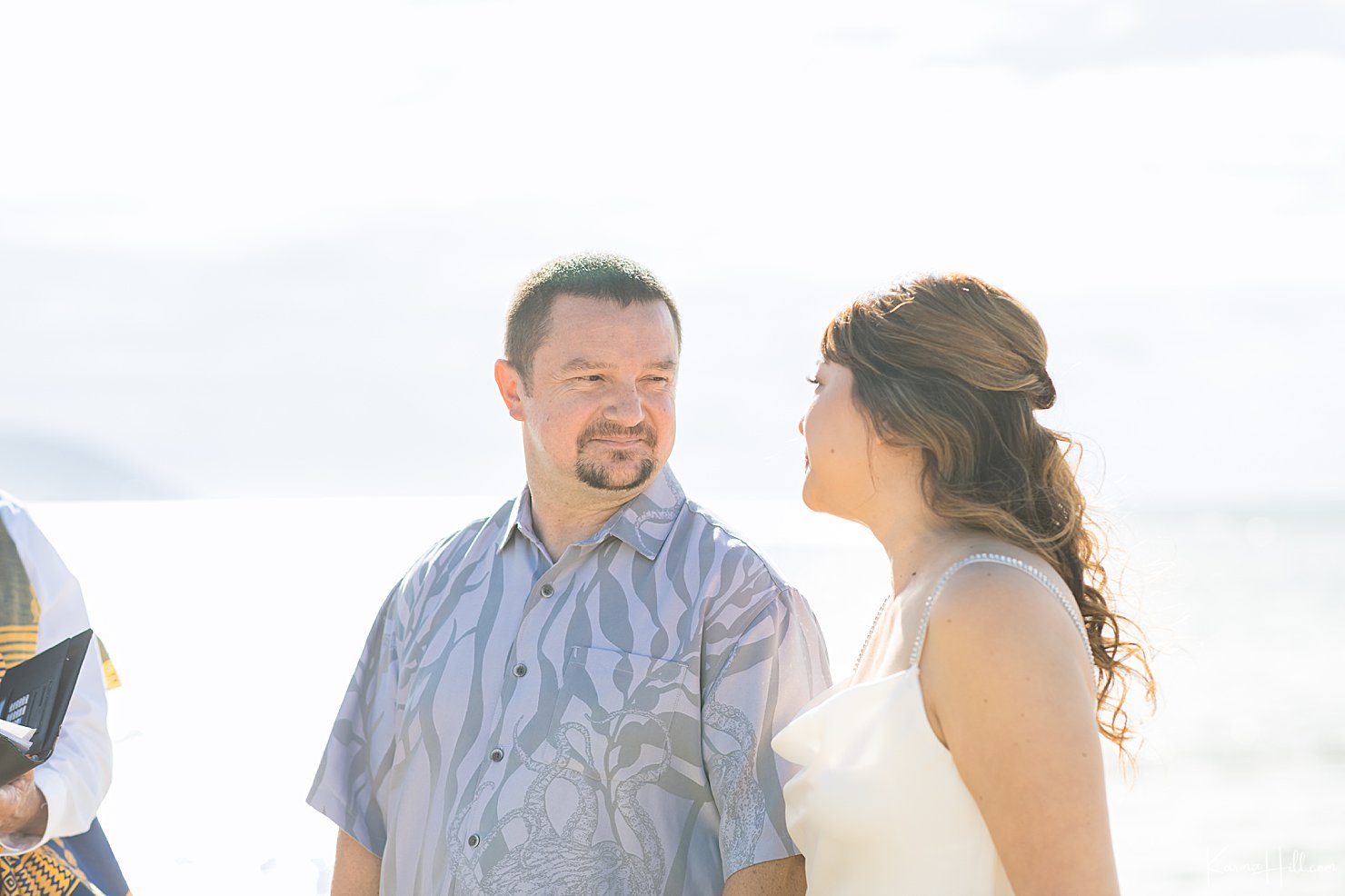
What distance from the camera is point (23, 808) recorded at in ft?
9.29

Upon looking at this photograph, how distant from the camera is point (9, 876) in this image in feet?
9.67

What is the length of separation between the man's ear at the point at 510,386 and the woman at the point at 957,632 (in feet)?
3.01

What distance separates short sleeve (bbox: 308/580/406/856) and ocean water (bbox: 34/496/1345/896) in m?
1.18

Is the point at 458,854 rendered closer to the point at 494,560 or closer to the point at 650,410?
the point at 494,560

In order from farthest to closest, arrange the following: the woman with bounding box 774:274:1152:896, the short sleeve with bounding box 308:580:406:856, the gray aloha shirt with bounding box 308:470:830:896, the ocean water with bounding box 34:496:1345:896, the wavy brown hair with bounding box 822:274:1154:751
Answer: the ocean water with bounding box 34:496:1345:896
the short sleeve with bounding box 308:580:406:856
the gray aloha shirt with bounding box 308:470:830:896
the wavy brown hair with bounding box 822:274:1154:751
the woman with bounding box 774:274:1152:896

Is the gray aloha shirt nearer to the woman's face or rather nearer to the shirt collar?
the shirt collar

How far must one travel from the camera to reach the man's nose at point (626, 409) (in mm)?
3172

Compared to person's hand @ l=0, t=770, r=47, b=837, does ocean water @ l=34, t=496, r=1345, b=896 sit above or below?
above

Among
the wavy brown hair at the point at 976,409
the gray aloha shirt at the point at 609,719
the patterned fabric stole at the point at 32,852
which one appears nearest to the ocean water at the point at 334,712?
the wavy brown hair at the point at 976,409

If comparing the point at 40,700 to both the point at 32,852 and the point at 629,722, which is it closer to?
the point at 32,852

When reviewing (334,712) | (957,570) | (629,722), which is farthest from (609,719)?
(334,712)

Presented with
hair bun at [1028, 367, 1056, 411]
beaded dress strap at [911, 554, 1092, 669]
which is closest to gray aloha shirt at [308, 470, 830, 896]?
beaded dress strap at [911, 554, 1092, 669]

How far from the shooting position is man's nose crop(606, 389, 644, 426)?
317 centimetres

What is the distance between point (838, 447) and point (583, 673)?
2.70ft
